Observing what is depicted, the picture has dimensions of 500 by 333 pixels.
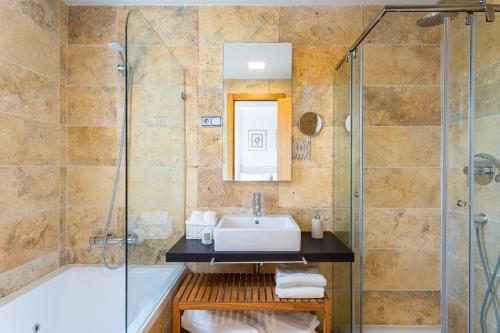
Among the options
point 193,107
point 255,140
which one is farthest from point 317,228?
point 193,107

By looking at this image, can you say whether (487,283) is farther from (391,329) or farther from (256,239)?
(256,239)

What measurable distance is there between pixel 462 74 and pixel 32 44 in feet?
7.66

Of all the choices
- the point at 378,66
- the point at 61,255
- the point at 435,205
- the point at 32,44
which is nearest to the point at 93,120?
the point at 32,44

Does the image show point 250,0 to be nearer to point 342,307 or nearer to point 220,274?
point 220,274

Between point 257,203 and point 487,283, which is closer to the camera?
point 487,283

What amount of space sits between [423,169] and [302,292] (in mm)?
946

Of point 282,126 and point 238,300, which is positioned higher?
point 282,126

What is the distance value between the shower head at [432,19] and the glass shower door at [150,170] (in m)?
1.38

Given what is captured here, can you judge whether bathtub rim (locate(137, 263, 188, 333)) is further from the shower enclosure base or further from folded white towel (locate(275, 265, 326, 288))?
the shower enclosure base

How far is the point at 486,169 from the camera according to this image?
1170mm

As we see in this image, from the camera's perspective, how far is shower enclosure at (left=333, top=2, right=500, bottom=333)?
1.16 metres

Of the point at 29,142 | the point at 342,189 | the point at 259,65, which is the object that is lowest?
the point at 342,189

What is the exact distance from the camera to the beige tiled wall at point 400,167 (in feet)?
4.83

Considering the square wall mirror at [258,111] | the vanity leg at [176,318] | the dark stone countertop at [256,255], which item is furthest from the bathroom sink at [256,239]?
the square wall mirror at [258,111]
